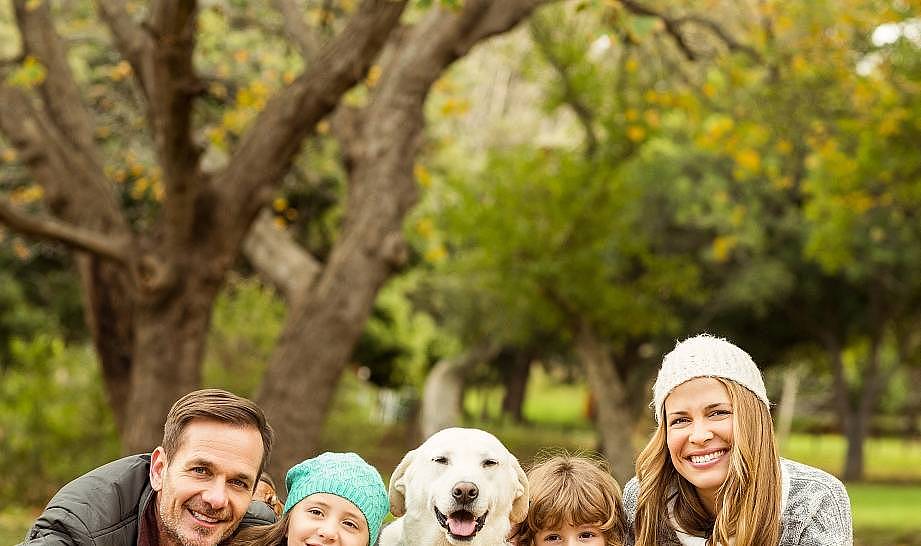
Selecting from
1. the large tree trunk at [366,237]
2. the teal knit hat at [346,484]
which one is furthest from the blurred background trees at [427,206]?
the teal knit hat at [346,484]

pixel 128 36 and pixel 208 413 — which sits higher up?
pixel 128 36

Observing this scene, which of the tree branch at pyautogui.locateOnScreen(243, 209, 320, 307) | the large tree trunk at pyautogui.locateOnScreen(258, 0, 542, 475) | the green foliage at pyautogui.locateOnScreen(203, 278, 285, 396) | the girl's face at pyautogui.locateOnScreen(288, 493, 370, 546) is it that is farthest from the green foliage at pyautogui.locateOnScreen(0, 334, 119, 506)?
the girl's face at pyautogui.locateOnScreen(288, 493, 370, 546)

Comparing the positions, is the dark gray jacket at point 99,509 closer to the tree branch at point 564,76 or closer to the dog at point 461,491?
the dog at point 461,491

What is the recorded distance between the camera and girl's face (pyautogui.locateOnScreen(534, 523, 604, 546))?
4.17 metres

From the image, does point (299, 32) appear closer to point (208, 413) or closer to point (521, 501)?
point (208, 413)

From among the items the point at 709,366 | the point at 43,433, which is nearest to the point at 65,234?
the point at 709,366

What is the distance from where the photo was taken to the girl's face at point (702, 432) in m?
3.91

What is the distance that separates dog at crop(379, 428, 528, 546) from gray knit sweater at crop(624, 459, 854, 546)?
27.0 inches

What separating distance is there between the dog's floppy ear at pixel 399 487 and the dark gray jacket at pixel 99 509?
1.77ft

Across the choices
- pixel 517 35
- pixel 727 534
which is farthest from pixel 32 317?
pixel 727 534

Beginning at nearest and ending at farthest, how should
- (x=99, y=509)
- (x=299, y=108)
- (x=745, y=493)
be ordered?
1. (x=99, y=509)
2. (x=745, y=493)
3. (x=299, y=108)

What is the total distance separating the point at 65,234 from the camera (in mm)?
8109

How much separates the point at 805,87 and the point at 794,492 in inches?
518

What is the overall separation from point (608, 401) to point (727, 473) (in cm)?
1622
